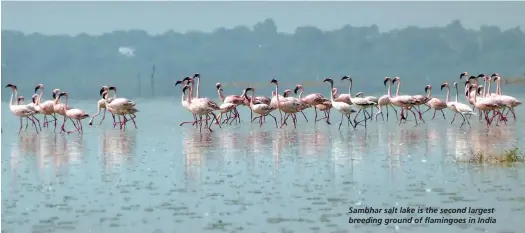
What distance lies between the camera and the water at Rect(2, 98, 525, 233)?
9250 millimetres

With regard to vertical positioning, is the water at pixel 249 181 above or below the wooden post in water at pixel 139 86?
below

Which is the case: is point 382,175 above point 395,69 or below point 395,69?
below

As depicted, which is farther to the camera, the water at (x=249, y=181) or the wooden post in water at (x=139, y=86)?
the wooden post in water at (x=139, y=86)

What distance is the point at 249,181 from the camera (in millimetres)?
11531

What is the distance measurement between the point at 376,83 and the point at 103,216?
43.6 metres

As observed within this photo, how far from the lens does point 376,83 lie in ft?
172

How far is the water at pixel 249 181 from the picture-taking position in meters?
9.25

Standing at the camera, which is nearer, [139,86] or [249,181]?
[249,181]

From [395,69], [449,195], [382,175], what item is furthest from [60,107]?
[395,69]

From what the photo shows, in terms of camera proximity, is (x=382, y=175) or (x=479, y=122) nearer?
(x=382, y=175)

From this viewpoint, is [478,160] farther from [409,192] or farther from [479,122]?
[479,122]

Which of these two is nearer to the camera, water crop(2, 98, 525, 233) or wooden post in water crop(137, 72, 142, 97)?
water crop(2, 98, 525, 233)

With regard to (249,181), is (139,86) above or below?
above

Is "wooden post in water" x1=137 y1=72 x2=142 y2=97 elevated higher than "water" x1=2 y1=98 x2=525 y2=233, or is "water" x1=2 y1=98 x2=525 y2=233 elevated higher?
"wooden post in water" x1=137 y1=72 x2=142 y2=97
